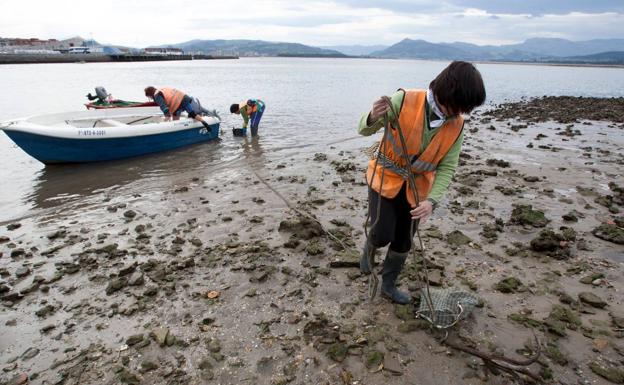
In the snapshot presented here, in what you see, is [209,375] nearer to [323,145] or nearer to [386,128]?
[386,128]

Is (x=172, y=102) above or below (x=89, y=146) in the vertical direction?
above

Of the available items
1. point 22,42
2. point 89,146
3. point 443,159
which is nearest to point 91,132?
point 89,146

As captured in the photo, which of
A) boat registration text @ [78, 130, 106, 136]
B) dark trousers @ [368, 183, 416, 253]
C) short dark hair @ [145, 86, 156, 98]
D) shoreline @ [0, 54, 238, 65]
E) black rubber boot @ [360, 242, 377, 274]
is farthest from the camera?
shoreline @ [0, 54, 238, 65]

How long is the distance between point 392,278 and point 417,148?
1.44 m

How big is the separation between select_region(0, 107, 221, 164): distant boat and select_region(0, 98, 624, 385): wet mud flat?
2.97 meters

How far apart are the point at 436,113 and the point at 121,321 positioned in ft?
11.3

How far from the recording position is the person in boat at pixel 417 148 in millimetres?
2492

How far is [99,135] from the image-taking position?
942 cm

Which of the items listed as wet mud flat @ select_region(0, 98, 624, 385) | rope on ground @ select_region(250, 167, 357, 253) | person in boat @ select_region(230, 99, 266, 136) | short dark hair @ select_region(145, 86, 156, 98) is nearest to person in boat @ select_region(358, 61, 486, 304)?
wet mud flat @ select_region(0, 98, 624, 385)

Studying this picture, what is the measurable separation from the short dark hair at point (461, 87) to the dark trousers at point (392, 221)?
841 millimetres

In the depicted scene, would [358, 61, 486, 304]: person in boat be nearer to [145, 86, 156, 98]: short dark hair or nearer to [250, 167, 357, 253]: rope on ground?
[250, 167, 357, 253]: rope on ground

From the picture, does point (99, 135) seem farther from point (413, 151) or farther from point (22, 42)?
point (22, 42)

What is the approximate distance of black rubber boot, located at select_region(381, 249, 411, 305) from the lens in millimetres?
3604

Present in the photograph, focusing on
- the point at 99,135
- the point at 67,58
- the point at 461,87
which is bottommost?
the point at 99,135
